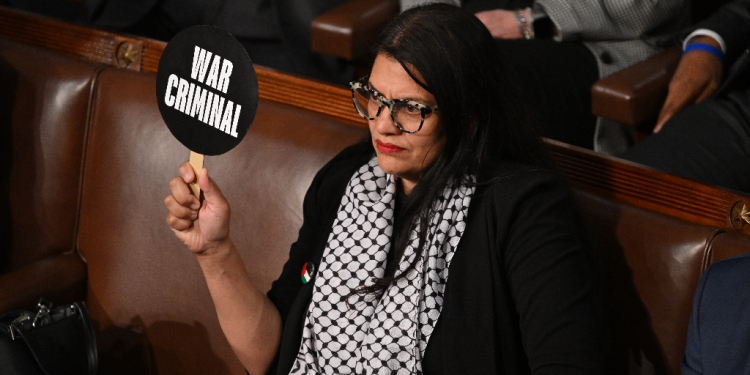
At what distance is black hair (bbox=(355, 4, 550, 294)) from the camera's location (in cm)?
116

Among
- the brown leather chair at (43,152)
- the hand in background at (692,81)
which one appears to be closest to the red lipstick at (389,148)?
the hand in background at (692,81)

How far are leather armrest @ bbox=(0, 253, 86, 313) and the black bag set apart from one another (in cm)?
7

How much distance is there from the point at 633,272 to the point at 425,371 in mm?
350

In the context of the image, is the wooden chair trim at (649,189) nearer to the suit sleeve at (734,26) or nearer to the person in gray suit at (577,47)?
the person in gray suit at (577,47)

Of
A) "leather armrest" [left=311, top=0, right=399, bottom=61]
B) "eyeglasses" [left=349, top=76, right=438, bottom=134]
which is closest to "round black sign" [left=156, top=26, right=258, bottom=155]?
"eyeglasses" [left=349, top=76, right=438, bottom=134]

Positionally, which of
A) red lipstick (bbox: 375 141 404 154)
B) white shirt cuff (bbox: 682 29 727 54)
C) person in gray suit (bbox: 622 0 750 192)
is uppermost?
red lipstick (bbox: 375 141 404 154)

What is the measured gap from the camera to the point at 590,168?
133 cm

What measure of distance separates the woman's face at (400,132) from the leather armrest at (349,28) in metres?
0.67

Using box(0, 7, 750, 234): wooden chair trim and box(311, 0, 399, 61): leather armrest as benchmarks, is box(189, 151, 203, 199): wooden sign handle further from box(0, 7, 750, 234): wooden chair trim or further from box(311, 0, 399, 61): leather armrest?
box(311, 0, 399, 61): leather armrest

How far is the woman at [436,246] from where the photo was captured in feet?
3.68

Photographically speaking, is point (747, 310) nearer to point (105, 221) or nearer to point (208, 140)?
point (208, 140)

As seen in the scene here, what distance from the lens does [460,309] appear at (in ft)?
3.88

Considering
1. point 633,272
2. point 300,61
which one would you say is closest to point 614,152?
point 633,272

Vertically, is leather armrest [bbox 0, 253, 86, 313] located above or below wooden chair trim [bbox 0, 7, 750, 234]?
below
